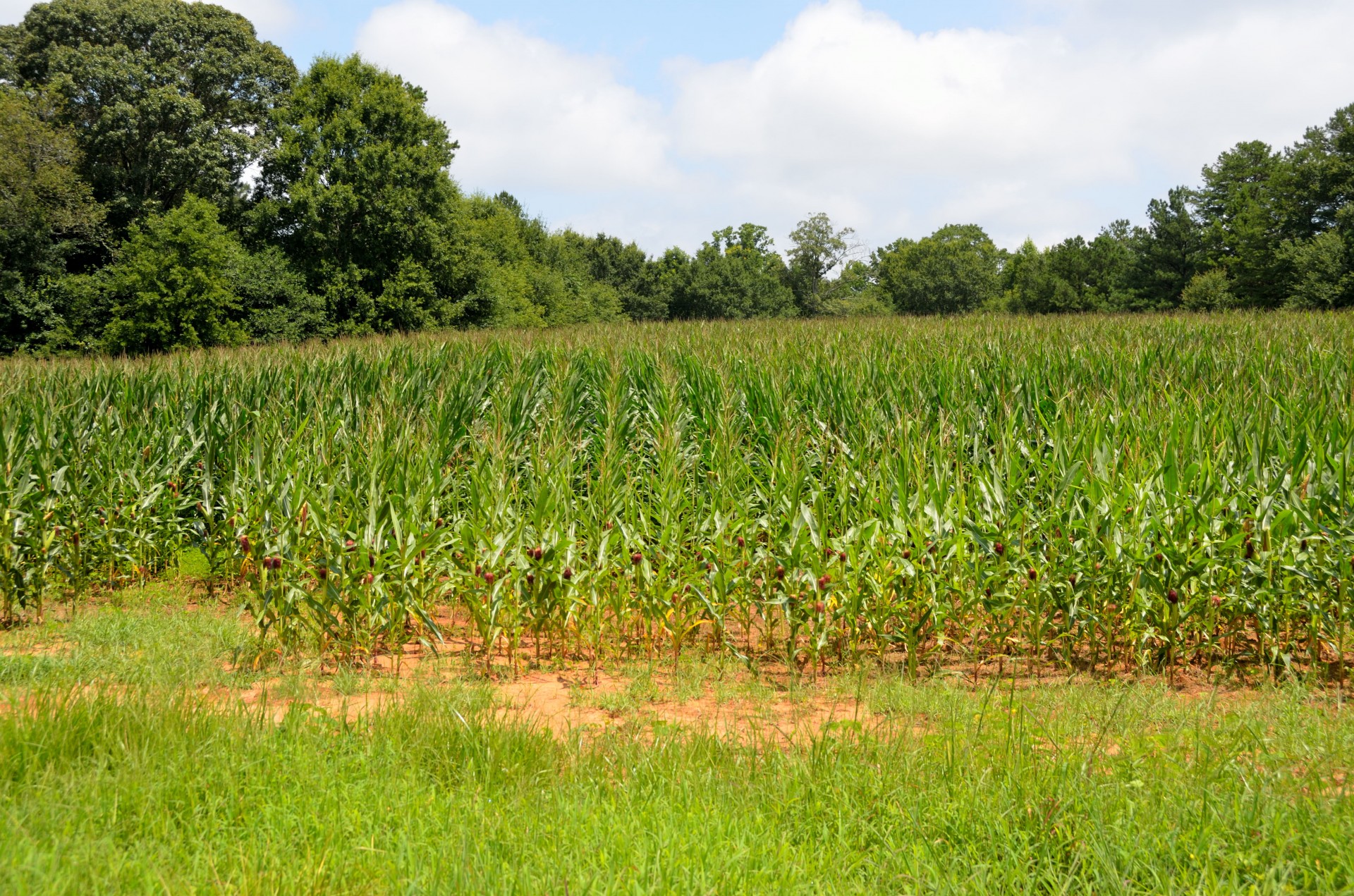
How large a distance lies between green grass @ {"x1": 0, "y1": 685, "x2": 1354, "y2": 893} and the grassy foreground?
1 cm

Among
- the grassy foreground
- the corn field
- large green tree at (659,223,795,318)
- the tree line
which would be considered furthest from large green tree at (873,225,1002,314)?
the grassy foreground

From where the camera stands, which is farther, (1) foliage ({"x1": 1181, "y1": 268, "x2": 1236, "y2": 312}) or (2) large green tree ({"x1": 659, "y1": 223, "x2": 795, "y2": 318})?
(2) large green tree ({"x1": 659, "y1": 223, "x2": 795, "y2": 318})

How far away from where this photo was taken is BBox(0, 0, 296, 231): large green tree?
104ft

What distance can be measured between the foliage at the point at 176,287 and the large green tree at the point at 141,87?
10.1 feet

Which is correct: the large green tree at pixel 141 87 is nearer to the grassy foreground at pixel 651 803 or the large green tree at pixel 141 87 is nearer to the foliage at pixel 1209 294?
the grassy foreground at pixel 651 803

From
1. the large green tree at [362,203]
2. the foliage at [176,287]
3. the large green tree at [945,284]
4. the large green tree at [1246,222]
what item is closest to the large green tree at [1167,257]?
the large green tree at [1246,222]

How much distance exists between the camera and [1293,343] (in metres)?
11.3

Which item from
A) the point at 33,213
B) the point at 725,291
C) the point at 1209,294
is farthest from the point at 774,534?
the point at 725,291

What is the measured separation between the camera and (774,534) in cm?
522

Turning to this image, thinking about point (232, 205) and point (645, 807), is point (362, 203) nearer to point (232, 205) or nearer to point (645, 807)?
point (232, 205)

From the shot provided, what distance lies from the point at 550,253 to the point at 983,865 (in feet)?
205

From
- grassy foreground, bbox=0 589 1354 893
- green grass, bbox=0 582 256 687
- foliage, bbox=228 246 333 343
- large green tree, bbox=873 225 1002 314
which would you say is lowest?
green grass, bbox=0 582 256 687

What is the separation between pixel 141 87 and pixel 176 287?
10621mm

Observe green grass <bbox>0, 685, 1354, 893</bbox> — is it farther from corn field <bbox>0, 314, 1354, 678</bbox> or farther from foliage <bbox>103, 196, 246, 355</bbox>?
foliage <bbox>103, 196, 246, 355</bbox>
